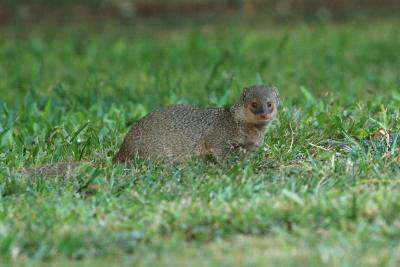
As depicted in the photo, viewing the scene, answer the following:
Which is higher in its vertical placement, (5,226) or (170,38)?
(5,226)

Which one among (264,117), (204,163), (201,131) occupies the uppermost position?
(264,117)

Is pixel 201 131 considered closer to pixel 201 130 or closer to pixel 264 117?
pixel 201 130

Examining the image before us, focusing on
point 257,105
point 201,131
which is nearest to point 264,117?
point 257,105

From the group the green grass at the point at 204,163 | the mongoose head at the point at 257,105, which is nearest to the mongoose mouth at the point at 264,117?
the mongoose head at the point at 257,105

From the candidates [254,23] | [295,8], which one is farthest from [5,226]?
[295,8]

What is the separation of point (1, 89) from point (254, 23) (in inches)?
168

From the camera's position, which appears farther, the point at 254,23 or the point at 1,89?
the point at 254,23

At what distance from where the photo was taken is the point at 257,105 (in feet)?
19.2

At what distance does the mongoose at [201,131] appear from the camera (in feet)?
19.1

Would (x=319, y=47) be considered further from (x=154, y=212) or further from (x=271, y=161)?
(x=154, y=212)

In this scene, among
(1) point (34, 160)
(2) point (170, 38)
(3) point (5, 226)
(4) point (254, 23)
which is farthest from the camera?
(4) point (254, 23)

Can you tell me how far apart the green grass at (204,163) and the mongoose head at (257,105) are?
224 millimetres

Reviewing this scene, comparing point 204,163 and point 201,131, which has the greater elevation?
point 201,131

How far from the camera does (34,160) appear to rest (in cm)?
600
